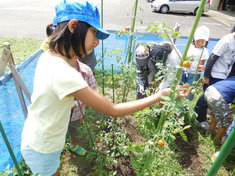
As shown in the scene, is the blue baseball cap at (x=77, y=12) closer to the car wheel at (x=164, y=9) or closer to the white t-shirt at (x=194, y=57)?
the white t-shirt at (x=194, y=57)

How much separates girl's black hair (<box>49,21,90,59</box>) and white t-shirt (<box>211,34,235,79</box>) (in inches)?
77.2

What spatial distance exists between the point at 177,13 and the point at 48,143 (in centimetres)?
1352

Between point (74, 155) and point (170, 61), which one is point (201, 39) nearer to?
point (170, 61)

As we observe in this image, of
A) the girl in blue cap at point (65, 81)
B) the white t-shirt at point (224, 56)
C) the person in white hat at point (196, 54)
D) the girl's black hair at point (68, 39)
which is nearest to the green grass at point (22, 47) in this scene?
the person in white hat at point (196, 54)

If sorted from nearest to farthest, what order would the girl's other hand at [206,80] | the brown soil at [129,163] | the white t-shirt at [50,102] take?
the white t-shirt at [50,102]
the brown soil at [129,163]
the girl's other hand at [206,80]

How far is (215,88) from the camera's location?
2.08 metres

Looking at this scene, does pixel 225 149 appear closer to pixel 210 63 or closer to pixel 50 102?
pixel 50 102

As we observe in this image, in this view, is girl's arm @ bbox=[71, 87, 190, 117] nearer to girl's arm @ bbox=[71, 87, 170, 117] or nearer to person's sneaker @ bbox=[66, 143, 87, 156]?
girl's arm @ bbox=[71, 87, 170, 117]

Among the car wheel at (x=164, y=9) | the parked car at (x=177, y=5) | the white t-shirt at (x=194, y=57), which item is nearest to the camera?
the white t-shirt at (x=194, y=57)

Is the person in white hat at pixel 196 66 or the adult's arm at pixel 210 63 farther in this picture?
the person in white hat at pixel 196 66

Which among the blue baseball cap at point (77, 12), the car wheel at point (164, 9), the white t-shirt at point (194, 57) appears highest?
the blue baseball cap at point (77, 12)

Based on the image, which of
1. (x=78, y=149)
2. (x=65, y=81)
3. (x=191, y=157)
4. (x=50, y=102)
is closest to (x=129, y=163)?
(x=78, y=149)

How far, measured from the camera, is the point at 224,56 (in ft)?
7.86

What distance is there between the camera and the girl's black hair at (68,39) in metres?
0.96
